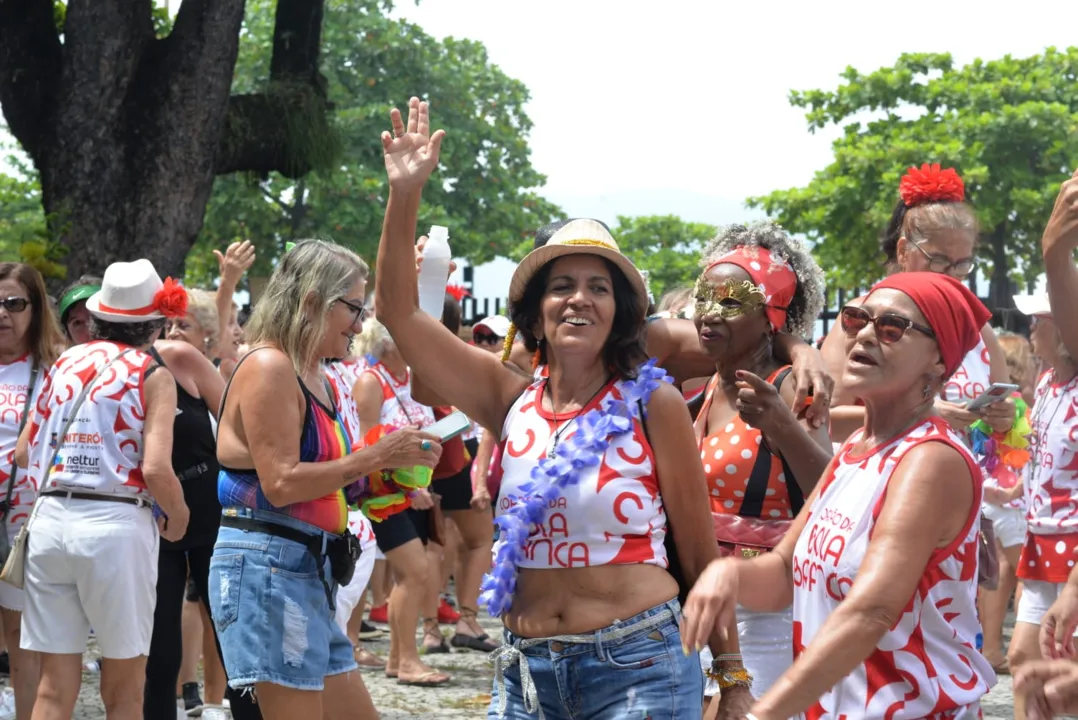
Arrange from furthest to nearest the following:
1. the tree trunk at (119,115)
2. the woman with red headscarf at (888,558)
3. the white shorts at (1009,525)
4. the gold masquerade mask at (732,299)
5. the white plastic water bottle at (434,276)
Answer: the tree trunk at (119,115) < the white shorts at (1009,525) < the gold masquerade mask at (732,299) < the white plastic water bottle at (434,276) < the woman with red headscarf at (888,558)

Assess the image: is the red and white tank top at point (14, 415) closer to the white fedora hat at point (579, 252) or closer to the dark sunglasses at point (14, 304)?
the dark sunglasses at point (14, 304)

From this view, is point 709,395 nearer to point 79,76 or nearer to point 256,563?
point 256,563

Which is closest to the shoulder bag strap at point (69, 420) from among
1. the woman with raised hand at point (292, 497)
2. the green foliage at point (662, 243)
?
the woman with raised hand at point (292, 497)

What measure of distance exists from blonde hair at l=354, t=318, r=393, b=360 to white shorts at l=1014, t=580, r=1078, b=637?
13.0ft

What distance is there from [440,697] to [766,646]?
3830 millimetres

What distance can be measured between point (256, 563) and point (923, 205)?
8.89ft

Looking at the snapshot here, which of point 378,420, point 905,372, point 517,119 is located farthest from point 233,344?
point 517,119

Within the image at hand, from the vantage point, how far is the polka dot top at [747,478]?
3982 millimetres

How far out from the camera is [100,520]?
521 cm

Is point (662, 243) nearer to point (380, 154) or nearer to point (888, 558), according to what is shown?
point (380, 154)

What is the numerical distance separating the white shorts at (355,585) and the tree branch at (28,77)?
601 centimetres

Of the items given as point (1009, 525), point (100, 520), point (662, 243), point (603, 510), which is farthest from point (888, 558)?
point (662, 243)

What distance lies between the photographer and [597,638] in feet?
10.4

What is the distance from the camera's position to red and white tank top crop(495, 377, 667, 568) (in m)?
3.21
